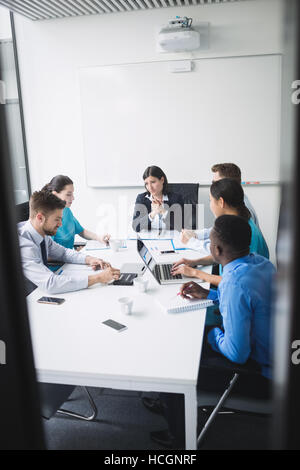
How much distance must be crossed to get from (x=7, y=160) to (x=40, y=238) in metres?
1.97

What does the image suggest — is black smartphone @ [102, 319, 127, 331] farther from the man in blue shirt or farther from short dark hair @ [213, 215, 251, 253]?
short dark hair @ [213, 215, 251, 253]

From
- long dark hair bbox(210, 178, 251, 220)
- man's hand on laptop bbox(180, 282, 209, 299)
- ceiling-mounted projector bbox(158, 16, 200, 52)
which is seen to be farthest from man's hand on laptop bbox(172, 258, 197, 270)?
ceiling-mounted projector bbox(158, 16, 200, 52)

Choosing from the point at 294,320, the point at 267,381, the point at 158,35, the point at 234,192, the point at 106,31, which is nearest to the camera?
the point at 294,320

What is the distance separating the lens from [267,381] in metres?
1.57

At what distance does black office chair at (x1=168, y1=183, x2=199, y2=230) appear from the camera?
3712 millimetres

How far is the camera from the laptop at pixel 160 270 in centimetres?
226

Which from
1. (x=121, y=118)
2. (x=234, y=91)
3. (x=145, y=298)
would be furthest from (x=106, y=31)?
(x=145, y=298)

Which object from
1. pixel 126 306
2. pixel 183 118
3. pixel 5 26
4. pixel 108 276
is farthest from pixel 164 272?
pixel 5 26

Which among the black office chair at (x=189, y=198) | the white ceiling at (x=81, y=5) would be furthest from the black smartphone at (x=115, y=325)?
the white ceiling at (x=81, y=5)

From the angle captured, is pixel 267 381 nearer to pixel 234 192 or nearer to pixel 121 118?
pixel 234 192

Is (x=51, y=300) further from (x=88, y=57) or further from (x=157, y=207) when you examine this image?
(x=88, y=57)

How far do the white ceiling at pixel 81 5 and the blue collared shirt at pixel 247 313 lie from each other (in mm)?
3346

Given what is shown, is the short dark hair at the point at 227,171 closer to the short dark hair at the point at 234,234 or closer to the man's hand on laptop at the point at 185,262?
the man's hand on laptop at the point at 185,262

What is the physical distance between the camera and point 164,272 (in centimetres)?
235
